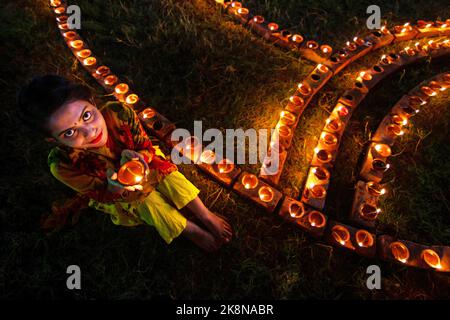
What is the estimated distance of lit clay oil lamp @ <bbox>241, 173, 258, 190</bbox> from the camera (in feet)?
8.93

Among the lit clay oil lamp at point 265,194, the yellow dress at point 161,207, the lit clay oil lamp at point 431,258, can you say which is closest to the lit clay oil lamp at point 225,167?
the lit clay oil lamp at point 265,194

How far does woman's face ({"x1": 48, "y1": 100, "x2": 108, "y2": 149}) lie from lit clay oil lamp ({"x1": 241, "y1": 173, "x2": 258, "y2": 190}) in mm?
1355

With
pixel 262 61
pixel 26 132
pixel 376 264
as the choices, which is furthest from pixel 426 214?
pixel 26 132

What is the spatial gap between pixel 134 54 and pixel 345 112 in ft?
8.82

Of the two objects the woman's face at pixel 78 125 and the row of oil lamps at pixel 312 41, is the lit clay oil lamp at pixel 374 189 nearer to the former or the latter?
the row of oil lamps at pixel 312 41

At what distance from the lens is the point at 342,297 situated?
96.2 inches

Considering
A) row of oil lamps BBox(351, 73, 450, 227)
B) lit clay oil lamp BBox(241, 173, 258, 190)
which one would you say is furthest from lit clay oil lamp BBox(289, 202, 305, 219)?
row of oil lamps BBox(351, 73, 450, 227)

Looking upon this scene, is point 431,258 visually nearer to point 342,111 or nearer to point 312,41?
point 342,111

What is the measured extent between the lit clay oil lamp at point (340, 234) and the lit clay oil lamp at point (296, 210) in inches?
11.6

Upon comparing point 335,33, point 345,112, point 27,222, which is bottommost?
point 27,222

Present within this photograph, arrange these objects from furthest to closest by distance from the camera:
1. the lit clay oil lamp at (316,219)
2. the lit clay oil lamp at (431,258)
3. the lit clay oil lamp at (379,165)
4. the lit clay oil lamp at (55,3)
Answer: the lit clay oil lamp at (55,3)
the lit clay oil lamp at (379,165)
the lit clay oil lamp at (316,219)
the lit clay oil lamp at (431,258)

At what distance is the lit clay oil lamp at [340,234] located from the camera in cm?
250

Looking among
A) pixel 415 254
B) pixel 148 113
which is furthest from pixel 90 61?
pixel 415 254
